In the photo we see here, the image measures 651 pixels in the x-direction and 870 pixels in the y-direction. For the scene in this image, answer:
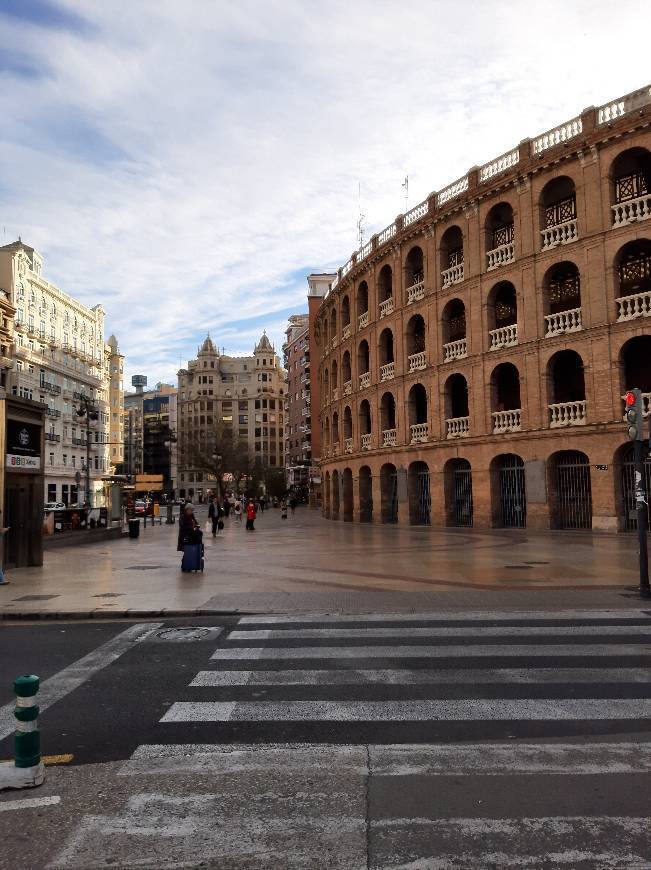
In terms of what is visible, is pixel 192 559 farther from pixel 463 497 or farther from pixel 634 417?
pixel 463 497

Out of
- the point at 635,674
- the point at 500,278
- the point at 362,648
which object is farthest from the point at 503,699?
the point at 500,278

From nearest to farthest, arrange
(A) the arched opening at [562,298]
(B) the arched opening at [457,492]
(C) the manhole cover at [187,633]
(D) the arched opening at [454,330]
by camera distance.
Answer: (C) the manhole cover at [187,633] < (A) the arched opening at [562,298] < (D) the arched opening at [454,330] < (B) the arched opening at [457,492]

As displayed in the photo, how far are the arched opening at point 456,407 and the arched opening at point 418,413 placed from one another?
144 cm

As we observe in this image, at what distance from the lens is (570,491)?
2623cm

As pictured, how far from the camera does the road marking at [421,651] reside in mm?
7820

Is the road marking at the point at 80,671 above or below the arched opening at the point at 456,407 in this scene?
below

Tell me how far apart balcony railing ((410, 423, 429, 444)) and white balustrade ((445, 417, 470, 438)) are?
155 cm

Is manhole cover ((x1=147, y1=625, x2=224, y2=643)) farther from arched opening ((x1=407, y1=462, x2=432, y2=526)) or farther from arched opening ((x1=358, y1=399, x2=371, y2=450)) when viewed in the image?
arched opening ((x1=358, y1=399, x2=371, y2=450))

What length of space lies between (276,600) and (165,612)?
1944 millimetres

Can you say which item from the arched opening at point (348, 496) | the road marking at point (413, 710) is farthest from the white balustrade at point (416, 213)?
the road marking at point (413, 710)

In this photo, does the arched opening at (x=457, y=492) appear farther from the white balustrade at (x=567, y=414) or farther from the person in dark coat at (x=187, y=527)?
the person in dark coat at (x=187, y=527)

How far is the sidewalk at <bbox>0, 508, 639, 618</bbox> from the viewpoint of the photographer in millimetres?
11242

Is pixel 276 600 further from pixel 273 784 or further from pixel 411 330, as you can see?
pixel 411 330

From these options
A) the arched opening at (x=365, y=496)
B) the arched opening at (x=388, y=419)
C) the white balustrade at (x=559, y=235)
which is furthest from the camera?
the arched opening at (x=365, y=496)
